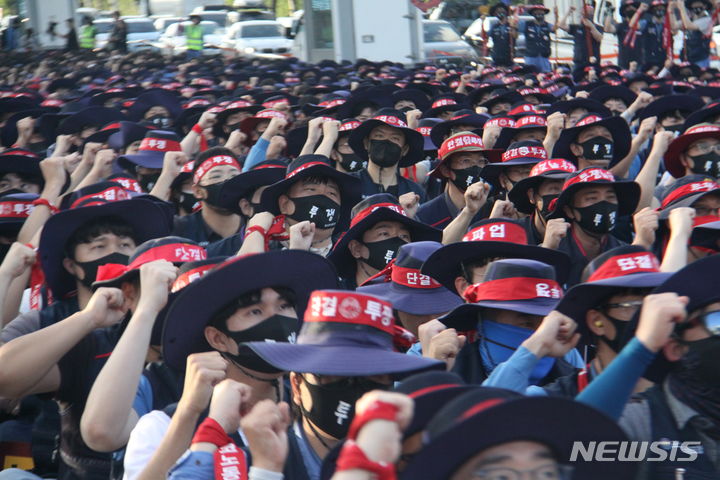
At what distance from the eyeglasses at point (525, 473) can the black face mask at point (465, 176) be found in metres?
6.21

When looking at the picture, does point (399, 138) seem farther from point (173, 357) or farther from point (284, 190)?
point (173, 357)

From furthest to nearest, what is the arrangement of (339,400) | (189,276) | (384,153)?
(384,153)
(189,276)
(339,400)

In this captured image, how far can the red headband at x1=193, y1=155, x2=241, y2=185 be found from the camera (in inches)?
315

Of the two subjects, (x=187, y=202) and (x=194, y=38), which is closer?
(x=187, y=202)

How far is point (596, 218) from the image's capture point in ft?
22.6

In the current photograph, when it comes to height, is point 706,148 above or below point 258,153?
above

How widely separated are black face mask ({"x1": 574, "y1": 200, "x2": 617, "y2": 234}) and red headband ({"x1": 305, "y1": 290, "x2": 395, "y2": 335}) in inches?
134

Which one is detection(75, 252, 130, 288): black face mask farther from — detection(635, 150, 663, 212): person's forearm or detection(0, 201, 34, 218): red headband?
detection(635, 150, 663, 212): person's forearm

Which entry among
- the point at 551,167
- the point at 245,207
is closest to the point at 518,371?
the point at 551,167

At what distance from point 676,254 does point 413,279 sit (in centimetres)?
134

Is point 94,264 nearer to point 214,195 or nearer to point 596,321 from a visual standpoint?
point 214,195

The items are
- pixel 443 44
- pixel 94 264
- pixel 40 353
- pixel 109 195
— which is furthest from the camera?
pixel 443 44

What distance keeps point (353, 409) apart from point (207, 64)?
80.6 feet

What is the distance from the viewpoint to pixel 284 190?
23.8 ft
